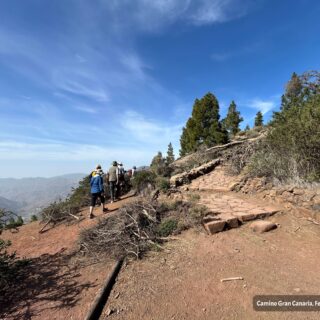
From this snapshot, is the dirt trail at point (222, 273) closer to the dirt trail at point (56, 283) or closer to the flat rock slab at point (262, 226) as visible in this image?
the flat rock slab at point (262, 226)

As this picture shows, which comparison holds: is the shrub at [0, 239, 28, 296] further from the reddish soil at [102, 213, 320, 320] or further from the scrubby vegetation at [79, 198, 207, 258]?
the reddish soil at [102, 213, 320, 320]

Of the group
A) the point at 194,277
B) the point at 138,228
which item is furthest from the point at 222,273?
the point at 138,228

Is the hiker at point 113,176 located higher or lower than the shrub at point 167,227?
higher

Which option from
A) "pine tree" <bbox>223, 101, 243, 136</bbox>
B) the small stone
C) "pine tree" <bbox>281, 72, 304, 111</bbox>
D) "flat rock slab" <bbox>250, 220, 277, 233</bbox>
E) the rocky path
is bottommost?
the small stone

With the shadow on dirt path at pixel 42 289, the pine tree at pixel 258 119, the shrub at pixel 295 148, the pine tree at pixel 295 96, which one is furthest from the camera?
the pine tree at pixel 258 119

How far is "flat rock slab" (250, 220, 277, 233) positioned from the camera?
6.02 metres

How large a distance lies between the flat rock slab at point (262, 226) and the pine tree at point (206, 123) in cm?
1272

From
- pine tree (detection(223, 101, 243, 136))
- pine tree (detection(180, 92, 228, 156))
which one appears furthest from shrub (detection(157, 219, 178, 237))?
pine tree (detection(223, 101, 243, 136))

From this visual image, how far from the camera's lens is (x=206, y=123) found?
2009 centimetres

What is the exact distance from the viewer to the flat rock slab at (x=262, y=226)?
6.02 metres

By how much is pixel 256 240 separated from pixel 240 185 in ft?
13.2

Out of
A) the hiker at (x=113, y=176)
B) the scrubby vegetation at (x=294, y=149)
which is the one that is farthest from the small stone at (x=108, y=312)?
the hiker at (x=113, y=176)

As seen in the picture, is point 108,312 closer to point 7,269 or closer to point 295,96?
point 7,269

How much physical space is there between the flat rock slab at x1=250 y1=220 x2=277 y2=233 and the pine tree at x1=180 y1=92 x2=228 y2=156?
12.7 metres
